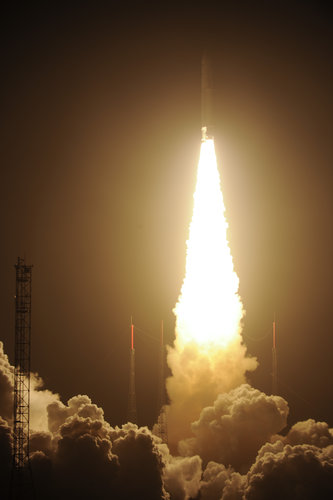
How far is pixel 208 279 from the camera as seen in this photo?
5903 cm

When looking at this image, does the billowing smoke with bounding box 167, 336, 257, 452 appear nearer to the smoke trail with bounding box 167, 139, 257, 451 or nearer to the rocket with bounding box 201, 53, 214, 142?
the smoke trail with bounding box 167, 139, 257, 451

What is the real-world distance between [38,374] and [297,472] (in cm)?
2491

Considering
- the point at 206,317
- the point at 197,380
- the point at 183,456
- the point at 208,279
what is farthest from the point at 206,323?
the point at 183,456

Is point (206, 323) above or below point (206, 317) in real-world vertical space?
below

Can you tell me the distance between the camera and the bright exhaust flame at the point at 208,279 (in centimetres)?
5812

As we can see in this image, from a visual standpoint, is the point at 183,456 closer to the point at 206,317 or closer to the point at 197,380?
the point at 197,380

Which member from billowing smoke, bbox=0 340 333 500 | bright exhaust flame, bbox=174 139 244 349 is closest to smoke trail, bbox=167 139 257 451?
bright exhaust flame, bbox=174 139 244 349

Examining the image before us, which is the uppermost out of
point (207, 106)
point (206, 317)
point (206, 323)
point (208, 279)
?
point (207, 106)

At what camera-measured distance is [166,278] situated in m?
69.3

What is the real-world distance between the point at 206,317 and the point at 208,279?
2645 mm

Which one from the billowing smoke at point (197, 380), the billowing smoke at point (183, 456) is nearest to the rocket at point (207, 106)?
the billowing smoke at point (197, 380)

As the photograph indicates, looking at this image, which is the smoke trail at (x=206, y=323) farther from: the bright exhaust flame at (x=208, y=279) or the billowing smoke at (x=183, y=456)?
the billowing smoke at (x=183, y=456)

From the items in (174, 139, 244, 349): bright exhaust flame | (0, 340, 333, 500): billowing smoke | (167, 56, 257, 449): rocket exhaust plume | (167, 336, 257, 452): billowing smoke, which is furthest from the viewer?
(174, 139, 244, 349): bright exhaust flame

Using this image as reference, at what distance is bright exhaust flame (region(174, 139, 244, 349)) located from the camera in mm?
58125
